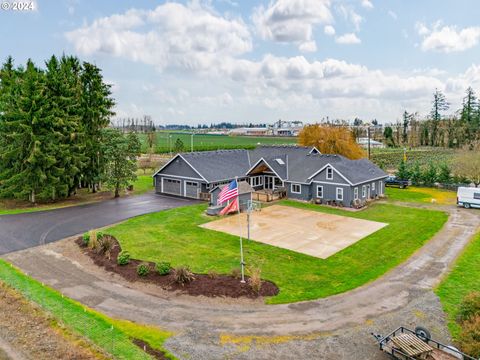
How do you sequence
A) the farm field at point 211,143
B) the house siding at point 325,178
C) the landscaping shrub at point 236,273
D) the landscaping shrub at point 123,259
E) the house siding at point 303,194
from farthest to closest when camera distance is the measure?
the farm field at point 211,143, the house siding at point 303,194, the house siding at point 325,178, the landscaping shrub at point 123,259, the landscaping shrub at point 236,273

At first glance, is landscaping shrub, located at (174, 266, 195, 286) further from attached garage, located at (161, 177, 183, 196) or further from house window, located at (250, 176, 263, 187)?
house window, located at (250, 176, 263, 187)

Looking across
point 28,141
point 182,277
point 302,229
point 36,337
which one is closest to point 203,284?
point 182,277

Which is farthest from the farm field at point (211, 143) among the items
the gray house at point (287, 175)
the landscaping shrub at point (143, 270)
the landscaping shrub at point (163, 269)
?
the landscaping shrub at point (163, 269)

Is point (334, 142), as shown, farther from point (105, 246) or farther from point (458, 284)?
point (105, 246)

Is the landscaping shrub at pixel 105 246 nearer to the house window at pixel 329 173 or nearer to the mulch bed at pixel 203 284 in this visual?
the mulch bed at pixel 203 284

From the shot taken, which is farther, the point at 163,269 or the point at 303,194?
the point at 303,194

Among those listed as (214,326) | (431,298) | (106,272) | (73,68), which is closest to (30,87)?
(73,68)

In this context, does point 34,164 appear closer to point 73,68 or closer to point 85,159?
point 85,159

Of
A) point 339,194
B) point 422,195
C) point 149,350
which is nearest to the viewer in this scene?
point 149,350
